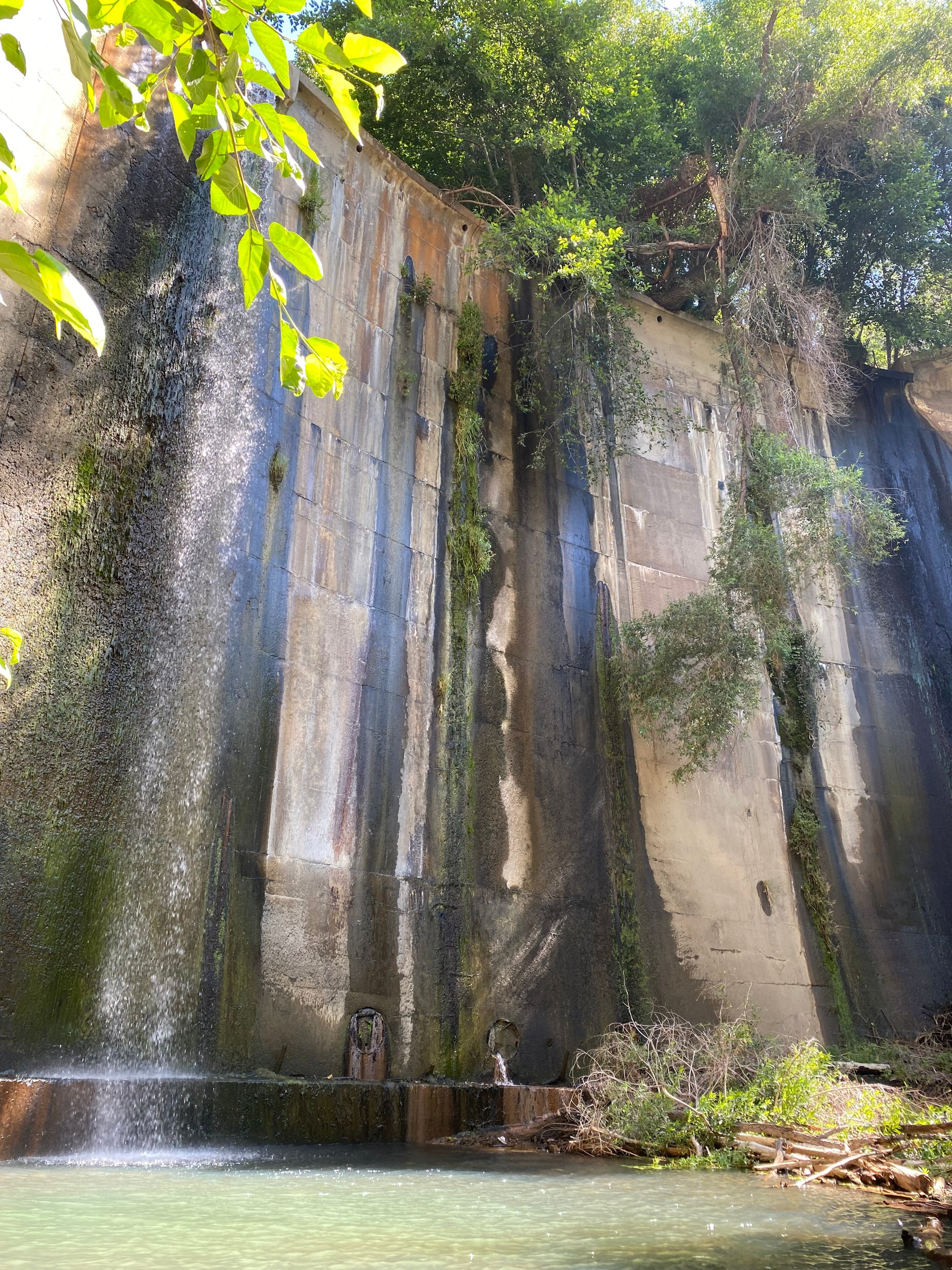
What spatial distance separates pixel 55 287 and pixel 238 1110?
5778 mm

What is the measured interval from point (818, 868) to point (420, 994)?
500 centimetres

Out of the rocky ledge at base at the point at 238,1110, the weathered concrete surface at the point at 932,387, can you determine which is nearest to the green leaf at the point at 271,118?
the rocky ledge at base at the point at 238,1110

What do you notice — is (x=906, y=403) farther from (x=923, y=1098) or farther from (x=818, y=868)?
(x=923, y=1098)

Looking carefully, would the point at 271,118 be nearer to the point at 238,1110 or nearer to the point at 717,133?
the point at 238,1110

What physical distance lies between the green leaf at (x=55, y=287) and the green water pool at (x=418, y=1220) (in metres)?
2.04

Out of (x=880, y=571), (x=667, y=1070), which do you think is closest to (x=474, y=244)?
(x=880, y=571)

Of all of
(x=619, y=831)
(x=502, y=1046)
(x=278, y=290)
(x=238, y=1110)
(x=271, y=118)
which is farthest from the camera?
(x=619, y=831)

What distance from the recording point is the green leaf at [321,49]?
4.59ft

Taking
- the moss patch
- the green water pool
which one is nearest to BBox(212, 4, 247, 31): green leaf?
the green water pool

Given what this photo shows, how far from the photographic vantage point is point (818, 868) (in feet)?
35.6

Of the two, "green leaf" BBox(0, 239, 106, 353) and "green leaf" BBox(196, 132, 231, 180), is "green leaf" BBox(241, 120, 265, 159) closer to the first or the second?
"green leaf" BBox(196, 132, 231, 180)

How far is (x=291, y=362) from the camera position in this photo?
1.66 m

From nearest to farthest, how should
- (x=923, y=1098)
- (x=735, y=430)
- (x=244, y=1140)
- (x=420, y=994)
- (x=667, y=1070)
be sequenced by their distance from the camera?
(x=244, y=1140) < (x=667, y=1070) < (x=923, y=1098) < (x=420, y=994) < (x=735, y=430)

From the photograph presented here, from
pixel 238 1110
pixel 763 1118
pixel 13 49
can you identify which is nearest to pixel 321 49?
pixel 13 49
